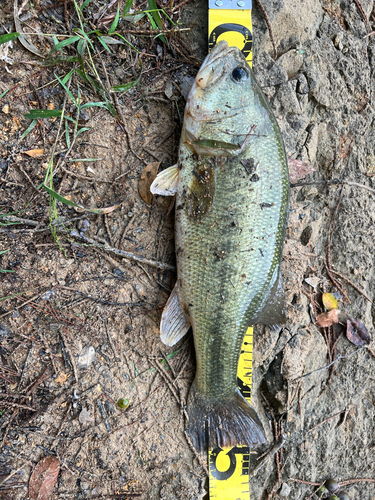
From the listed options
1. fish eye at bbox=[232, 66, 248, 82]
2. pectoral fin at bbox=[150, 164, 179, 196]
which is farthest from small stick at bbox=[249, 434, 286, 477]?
fish eye at bbox=[232, 66, 248, 82]

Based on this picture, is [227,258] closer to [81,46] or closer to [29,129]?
[29,129]

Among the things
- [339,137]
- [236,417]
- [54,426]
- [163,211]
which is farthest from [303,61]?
[54,426]

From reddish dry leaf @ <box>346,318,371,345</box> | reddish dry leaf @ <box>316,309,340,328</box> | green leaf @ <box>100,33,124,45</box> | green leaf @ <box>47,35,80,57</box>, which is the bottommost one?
reddish dry leaf @ <box>346,318,371,345</box>

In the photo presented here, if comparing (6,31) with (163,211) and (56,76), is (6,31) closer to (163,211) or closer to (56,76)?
(56,76)

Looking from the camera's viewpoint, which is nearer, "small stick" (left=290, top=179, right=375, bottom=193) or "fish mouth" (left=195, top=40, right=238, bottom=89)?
"fish mouth" (left=195, top=40, right=238, bottom=89)

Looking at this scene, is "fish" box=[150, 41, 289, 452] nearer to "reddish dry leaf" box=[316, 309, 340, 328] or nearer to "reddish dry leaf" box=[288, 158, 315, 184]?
"reddish dry leaf" box=[288, 158, 315, 184]

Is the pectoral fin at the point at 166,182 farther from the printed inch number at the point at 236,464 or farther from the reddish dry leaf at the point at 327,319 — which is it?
the reddish dry leaf at the point at 327,319
